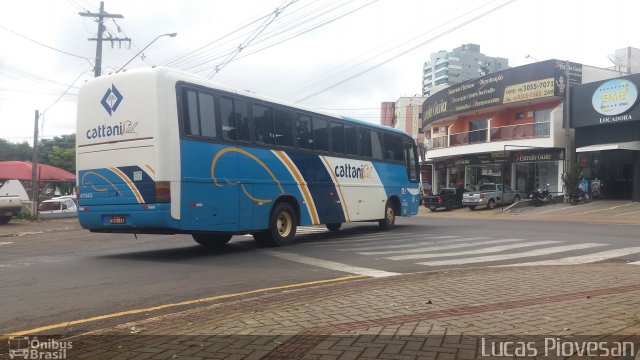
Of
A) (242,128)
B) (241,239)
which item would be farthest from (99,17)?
(242,128)

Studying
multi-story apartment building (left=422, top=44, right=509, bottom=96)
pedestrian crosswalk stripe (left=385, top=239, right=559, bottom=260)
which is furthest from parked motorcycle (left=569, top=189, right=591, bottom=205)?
multi-story apartment building (left=422, top=44, right=509, bottom=96)

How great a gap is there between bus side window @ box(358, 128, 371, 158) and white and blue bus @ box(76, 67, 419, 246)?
8.06 feet

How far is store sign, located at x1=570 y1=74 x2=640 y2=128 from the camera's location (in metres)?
28.0

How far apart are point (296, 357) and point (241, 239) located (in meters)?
10.8

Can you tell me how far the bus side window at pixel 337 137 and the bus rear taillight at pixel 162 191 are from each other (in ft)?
18.9

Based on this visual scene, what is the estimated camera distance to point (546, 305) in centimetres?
531

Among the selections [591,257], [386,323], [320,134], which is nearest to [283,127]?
[320,134]

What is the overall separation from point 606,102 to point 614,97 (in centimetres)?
50

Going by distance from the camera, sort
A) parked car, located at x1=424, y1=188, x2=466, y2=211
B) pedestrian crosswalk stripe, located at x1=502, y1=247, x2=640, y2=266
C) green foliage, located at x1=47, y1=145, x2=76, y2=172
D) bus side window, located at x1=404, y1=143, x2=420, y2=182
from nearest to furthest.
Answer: pedestrian crosswalk stripe, located at x1=502, y1=247, x2=640, y2=266, bus side window, located at x1=404, y1=143, x2=420, y2=182, parked car, located at x1=424, y1=188, x2=466, y2=211, green foliage, located at x1=47, y1=145, x2=76, y2=172

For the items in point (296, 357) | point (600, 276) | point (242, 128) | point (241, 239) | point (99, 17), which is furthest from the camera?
point (99, 17)

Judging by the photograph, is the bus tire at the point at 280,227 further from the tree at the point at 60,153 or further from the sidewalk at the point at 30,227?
the tree at the point at 60,153

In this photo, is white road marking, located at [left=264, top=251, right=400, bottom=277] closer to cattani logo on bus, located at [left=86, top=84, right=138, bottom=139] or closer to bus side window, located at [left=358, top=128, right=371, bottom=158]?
cattani logo on bus, located at [left=86, top=84, right=138, bottom=139]

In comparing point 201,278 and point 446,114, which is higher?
point 446,114

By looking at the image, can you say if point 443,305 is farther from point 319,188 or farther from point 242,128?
point 319,188
